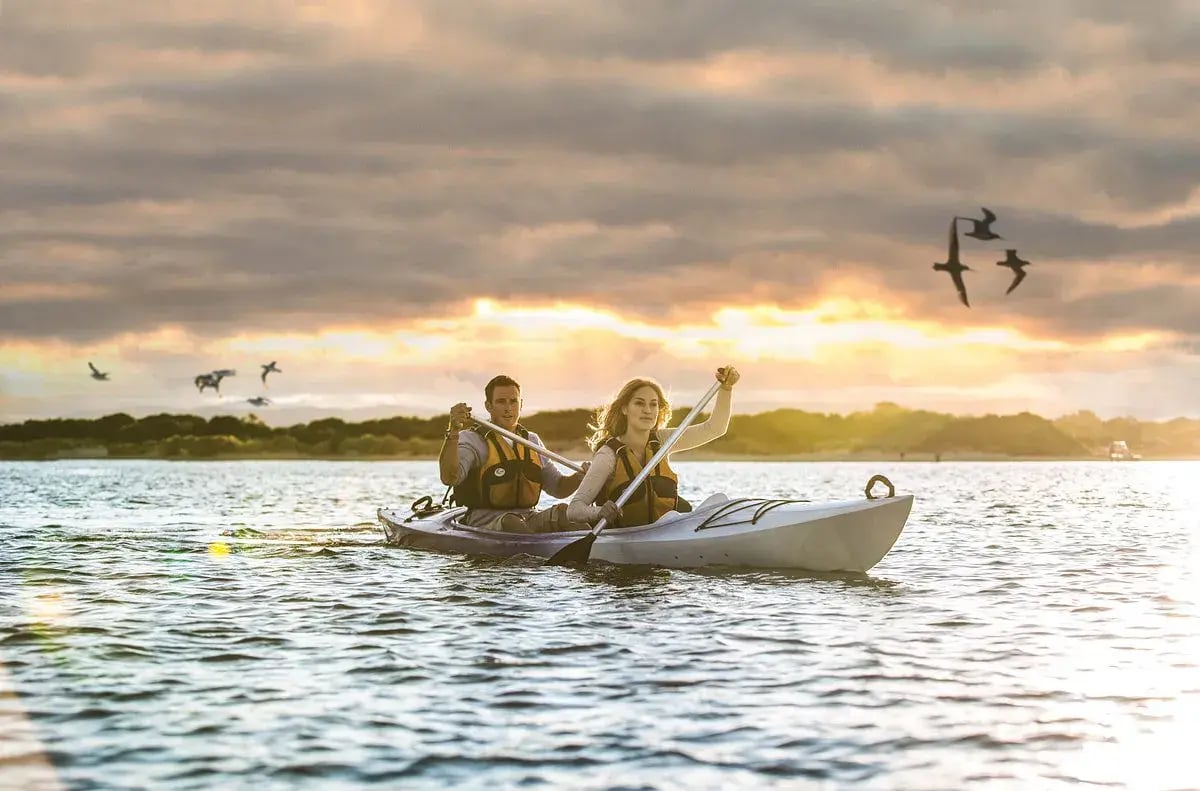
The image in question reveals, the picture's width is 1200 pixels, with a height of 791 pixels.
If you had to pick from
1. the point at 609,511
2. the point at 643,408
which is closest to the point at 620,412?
the point at 643,408

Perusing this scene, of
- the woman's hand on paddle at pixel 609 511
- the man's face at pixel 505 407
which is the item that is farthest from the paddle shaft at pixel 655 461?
the man's face at pixel 505 407

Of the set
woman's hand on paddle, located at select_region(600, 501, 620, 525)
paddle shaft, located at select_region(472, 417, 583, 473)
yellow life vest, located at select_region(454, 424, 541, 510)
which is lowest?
woman's hand on paddle, located at select_region(600, 501, 620, 525)

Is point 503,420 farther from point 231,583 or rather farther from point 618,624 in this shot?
point 618,624

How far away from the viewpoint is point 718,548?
1380cm

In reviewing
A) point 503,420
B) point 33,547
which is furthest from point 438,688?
point 33,547

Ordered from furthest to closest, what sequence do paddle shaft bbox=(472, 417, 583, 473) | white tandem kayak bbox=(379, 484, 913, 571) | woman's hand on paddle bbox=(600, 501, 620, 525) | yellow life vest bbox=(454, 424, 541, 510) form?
yellow life vest bbox=(454, 424, 541, 510), paddle shaft bbox=(472, 417, 583, 473), woman's hand on paddle bbox=(600, 501, 620, 525), white tandem kayak bbox=(379, 484, 913, 571)

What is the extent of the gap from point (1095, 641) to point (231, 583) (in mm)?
9192

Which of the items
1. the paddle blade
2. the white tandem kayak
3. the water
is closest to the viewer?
the water

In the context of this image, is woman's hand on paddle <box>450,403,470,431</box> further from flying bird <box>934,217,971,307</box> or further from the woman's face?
flying bird <box>934,217,971,307</box>

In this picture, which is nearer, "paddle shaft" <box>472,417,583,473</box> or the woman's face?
the woman's face

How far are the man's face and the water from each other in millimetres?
1769

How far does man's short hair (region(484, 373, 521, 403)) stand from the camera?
15422mm

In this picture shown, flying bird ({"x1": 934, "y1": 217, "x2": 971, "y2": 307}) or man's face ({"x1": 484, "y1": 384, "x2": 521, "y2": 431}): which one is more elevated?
flying bird ({"x1": 934, "y1": 217, "x2": 971, "y2": 307})

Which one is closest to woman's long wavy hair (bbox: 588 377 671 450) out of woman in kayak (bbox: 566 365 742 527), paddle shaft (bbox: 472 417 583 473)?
woman in kayak (bbox: 566 365 742 527)
